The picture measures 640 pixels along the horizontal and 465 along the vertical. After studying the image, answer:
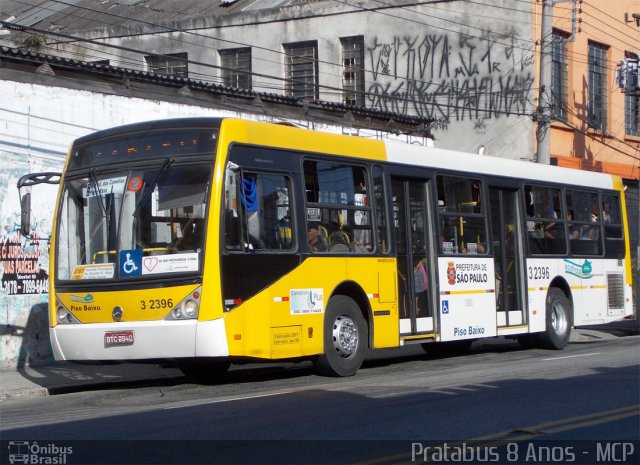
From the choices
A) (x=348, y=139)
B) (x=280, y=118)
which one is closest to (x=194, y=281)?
(x=348, y=139)

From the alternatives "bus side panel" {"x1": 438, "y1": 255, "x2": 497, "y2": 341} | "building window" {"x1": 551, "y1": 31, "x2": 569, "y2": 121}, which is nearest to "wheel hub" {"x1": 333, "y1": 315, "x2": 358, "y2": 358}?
"bus side panel" {"x1": 438, "y1": 255, "x2": 497, "y2": 341}

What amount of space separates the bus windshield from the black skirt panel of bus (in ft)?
1.32

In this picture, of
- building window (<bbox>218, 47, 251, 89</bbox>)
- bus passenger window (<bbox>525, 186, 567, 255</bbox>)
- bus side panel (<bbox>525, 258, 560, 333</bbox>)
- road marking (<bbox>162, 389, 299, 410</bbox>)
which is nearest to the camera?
road marking (<bbox>162, 389, 299, 410</bbox>)

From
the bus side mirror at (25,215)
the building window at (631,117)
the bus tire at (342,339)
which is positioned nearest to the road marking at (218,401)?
the bus tire at (342,339)

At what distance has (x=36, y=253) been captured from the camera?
17.3 metres

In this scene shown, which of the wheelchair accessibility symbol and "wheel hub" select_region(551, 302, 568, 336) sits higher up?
the wheelchair accessibility symbol

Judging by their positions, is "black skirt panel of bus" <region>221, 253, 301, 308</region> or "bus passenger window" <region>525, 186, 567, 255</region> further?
"bus passenger window" <region>525, 186, 567, 255</region>

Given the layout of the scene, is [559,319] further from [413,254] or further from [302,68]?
[302,68]

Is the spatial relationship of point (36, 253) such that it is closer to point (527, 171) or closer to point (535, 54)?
point (527, 171)

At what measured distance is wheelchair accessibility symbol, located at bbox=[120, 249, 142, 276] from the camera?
12328mm

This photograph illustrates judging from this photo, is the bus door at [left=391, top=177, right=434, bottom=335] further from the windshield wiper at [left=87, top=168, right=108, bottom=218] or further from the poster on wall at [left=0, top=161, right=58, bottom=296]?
the poster on wall at [left=0, top=161, right=58, bottom=296]

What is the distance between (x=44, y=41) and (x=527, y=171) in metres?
20.6

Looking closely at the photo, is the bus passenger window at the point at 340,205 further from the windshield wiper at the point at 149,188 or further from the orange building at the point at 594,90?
the orange building at the point at 594,90

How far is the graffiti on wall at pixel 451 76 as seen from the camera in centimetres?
3084
